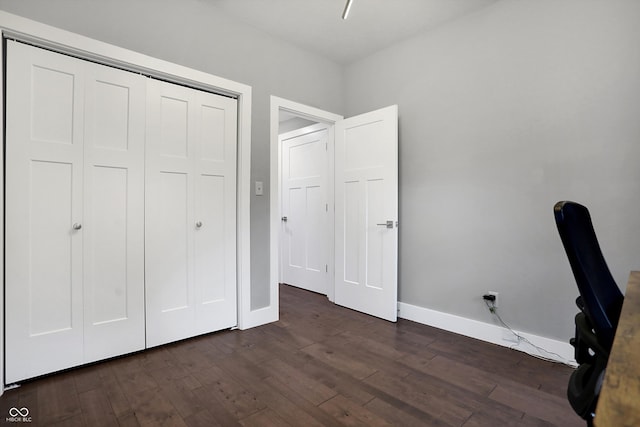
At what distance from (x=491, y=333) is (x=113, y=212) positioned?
303 cm

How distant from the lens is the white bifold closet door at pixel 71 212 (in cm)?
190

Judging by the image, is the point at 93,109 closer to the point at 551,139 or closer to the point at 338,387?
the point at 338,387

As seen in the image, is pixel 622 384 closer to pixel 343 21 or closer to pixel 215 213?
pixel 215 213

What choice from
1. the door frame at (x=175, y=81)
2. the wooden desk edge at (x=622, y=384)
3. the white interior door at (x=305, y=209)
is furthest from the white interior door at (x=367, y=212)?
the wooden desk edge at (x=622, y=384)

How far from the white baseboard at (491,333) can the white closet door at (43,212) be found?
2710 millimetres

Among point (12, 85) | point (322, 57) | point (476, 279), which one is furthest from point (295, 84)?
point (476, 279)

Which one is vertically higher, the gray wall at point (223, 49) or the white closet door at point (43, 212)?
the gray wall at point (223, 49)

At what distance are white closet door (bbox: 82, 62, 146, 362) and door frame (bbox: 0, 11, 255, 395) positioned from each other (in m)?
0.10

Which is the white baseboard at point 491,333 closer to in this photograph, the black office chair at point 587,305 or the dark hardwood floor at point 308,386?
the dark hardwood floor at point 308,386

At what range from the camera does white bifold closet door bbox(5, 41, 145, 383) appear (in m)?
1.90

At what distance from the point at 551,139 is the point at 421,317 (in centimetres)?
184

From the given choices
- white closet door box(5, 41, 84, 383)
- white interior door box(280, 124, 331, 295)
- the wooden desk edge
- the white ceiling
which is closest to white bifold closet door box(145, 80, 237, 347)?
white closet door box(5, 41, 84, 383)

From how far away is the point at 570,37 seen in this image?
7.34ft

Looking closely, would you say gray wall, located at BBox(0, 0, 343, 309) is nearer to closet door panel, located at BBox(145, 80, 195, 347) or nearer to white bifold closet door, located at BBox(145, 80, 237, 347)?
white bifold closet door, located at BBox(145, 80, 237, 347)
